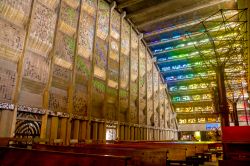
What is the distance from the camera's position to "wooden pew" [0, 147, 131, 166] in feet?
6.92

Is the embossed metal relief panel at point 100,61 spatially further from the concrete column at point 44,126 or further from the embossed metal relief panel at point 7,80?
the embossed metal relief panel at point 7,80

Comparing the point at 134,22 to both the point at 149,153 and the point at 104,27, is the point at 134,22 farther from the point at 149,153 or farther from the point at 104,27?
the point at 149,153

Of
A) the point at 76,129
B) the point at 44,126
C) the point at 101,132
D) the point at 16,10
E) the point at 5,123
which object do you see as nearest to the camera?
the point at 5,123

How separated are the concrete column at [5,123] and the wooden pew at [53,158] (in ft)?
11.0

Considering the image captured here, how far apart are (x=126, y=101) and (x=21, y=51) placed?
665 cm

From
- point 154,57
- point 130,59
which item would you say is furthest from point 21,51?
point 154,57

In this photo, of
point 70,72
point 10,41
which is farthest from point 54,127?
point 10,41

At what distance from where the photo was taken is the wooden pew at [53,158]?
2.11 meters

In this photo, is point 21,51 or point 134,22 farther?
point 134,22

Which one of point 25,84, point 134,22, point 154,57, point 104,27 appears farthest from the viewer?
point 154,57

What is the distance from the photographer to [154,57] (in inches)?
674

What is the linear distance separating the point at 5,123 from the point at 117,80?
646 cm

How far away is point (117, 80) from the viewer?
38.3 feet

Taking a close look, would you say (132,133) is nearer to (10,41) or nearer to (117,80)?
(117,80)
